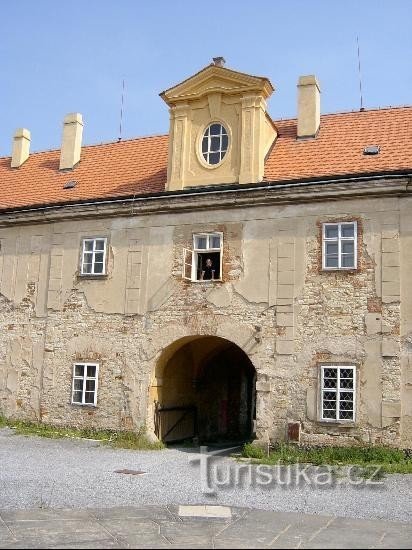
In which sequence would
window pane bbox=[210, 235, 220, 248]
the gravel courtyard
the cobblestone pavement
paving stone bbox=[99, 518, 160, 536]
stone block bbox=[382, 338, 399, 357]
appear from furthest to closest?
window pane bbox=[210, 235, 220, 248] < stone block bbox=[382, 338, 399, 357] < the gravel courtyard < paving stone bbox=[99, 518, 160, 536] < the cobblestone pavement

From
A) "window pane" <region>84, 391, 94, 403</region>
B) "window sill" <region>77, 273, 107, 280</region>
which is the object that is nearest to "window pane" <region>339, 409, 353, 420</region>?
"window pane" <region>84, 391, 94, 403</region>

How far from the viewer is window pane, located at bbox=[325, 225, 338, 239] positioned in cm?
1417

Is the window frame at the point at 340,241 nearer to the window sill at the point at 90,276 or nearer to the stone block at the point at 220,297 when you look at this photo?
the stone block at the point at 220,297

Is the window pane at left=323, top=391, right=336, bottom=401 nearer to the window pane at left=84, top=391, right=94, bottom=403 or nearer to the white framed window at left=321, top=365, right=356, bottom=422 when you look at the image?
the white framed window at left=321, top=365, right=356, bottom=422

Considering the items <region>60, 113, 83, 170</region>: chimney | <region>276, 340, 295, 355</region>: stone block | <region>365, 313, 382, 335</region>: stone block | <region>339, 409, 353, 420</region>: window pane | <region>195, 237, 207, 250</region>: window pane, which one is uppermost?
<region>60, 113, 83, 170</region>: chimney

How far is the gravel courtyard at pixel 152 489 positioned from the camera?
8.94m

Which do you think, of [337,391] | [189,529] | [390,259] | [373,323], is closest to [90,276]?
[337,391]

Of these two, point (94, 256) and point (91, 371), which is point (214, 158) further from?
point (91, 371)

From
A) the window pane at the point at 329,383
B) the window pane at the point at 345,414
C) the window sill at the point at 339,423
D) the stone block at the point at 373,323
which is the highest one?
the stone block at the point at 373,323

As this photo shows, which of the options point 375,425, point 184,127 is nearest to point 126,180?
point 184,127

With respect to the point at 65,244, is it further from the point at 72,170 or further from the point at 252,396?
the point at 252,396

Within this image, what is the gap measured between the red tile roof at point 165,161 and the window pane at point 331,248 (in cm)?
159

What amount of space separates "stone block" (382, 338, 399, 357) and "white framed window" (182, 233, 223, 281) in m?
4.17

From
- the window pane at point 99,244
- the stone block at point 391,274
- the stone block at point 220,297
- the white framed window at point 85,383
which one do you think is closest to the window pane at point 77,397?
the white framed window at point 85,383
